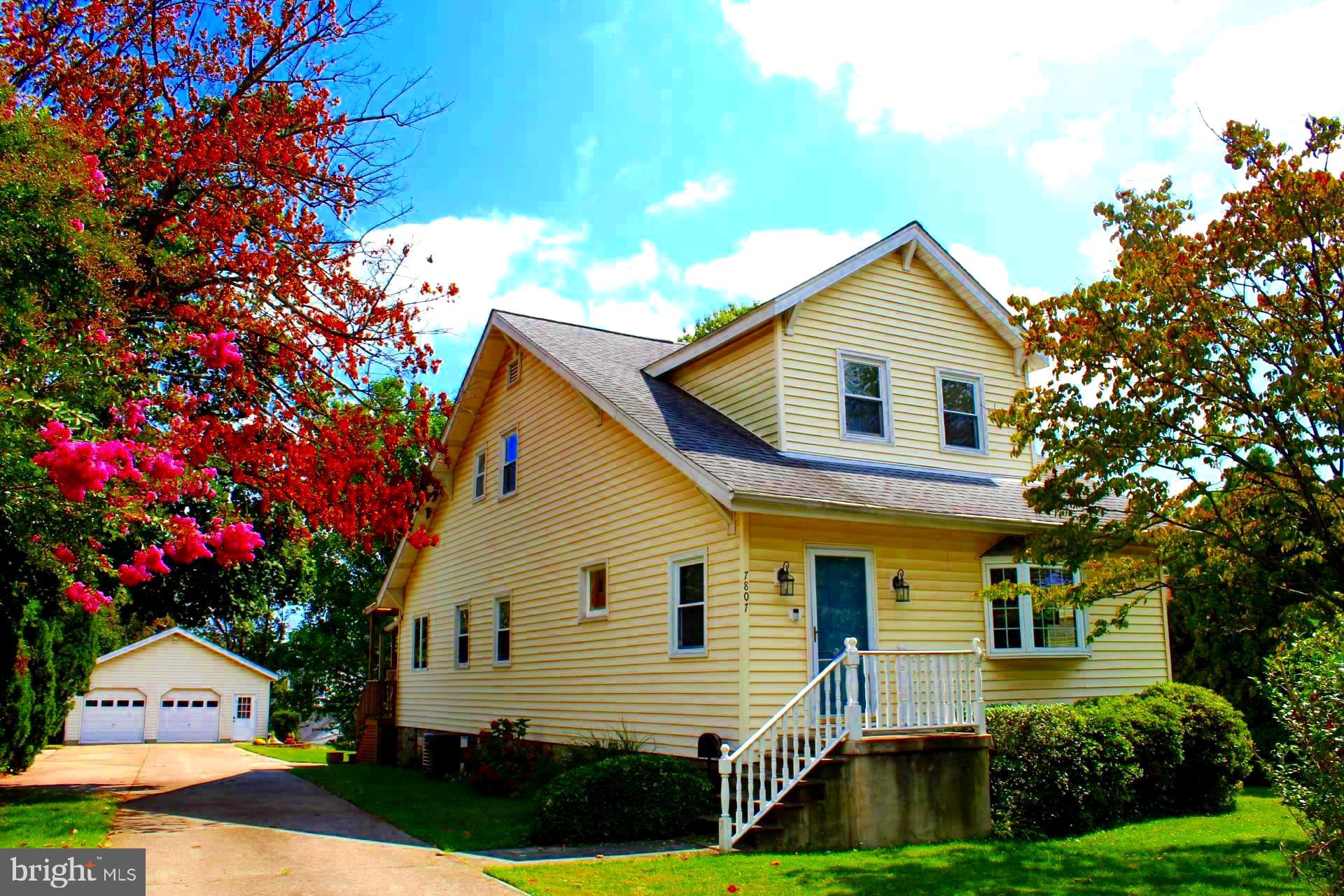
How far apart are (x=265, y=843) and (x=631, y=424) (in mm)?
6520

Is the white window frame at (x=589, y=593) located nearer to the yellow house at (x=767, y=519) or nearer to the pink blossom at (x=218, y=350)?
the yellow house at (x=767, y=519)

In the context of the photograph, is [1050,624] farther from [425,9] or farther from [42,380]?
[42,380]

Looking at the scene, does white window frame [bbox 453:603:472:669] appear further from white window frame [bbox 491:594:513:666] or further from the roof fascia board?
the roof fascia board

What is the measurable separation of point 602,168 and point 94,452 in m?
8.08

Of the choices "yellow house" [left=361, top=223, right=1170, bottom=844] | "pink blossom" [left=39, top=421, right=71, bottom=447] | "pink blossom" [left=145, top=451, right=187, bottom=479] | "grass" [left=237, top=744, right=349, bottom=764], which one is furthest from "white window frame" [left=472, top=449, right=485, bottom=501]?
"pink blossom" [left=39, top=421, right=71, bottom=447]

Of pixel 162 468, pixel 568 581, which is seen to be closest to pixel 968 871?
pixel 162 468

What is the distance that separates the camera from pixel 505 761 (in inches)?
625

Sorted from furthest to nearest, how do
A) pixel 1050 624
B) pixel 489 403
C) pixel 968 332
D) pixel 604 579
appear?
pixel 489 403, pixel 968 332, pixel 604 579, pixel 1050 624

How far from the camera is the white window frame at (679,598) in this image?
1277 cm

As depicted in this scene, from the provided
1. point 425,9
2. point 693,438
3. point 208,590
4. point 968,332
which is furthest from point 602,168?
point 208,590

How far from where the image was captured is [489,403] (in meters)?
20.4

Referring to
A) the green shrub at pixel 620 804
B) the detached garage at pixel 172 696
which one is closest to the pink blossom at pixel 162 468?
the green shrub at pixel 620 804

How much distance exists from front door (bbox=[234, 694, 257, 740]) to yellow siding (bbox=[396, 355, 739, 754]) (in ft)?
92.5

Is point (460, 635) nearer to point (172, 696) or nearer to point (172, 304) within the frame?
point (172, 304)
